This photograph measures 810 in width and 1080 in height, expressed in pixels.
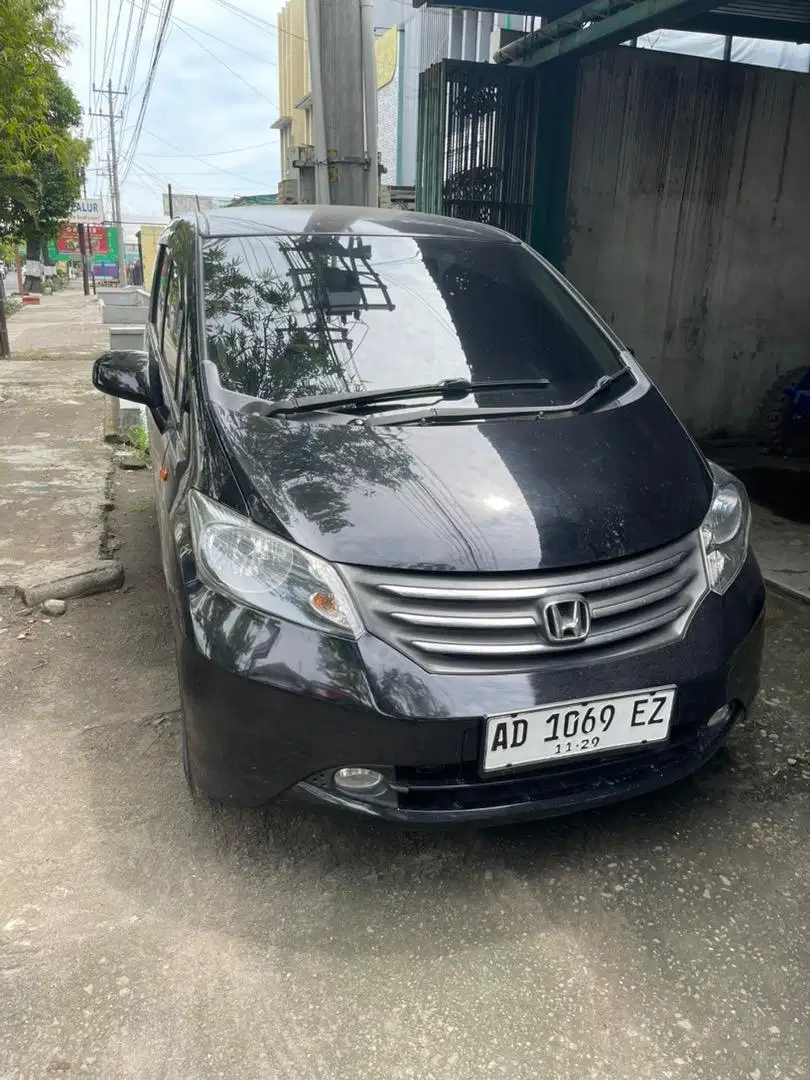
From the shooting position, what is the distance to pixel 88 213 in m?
53.9

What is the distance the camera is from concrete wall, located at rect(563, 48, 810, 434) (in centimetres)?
646

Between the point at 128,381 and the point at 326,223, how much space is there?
96 cm

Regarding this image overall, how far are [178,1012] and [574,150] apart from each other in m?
6.21

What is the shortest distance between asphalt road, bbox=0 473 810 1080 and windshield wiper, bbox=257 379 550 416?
116 centimetres

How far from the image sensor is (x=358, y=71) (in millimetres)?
5535

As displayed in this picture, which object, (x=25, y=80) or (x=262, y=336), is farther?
(x=25, y=80)

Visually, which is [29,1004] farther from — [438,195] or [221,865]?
[438,195]

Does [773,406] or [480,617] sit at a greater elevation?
[480,617]

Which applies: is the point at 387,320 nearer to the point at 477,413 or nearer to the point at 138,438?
the point at 477,413

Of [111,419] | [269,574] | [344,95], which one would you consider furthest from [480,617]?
[111,419]

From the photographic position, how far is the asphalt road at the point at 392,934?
5.97 ft

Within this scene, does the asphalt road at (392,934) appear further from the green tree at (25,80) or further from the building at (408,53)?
the building at (408,53)

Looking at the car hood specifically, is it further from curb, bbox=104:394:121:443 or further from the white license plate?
curb, bbox=104:394:121:443

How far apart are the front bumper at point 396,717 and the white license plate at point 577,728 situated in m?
0.03
